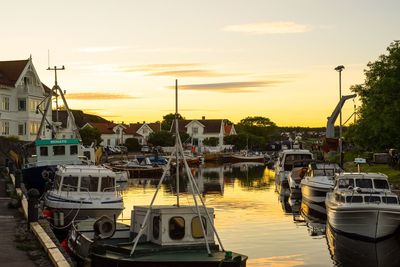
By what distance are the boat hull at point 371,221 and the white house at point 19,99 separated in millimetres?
56420

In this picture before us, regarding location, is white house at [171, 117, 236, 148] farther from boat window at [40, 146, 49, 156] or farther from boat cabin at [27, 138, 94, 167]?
boat window at [40, 146, 49, 156]

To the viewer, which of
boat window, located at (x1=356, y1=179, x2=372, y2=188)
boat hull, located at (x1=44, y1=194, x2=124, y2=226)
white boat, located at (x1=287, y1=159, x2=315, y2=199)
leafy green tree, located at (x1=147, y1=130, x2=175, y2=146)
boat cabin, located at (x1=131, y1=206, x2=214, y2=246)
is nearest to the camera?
boat cabin, located at (x1=131, y1=206, x2=214, y2=246)

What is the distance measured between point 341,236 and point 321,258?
472 centimetres

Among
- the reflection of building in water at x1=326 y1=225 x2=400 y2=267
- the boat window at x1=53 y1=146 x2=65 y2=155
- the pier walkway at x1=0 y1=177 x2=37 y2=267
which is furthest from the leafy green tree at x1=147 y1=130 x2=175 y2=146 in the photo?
the reflection of building in water at x1=326 y1=225 x2=400 y2=267

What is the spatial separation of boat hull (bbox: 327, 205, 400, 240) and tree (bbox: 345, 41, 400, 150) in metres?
22.1

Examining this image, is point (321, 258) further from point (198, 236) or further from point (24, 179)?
point (24, 179)

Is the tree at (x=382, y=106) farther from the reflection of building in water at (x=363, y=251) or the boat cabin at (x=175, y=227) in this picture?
the boat cabin at (x=175, y=227)

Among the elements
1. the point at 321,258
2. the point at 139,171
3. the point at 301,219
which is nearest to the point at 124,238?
the point at 321,258

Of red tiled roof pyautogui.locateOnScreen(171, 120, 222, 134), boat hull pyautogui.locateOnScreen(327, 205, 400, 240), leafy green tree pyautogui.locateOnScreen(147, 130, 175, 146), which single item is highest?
red tiled roof pyautogui.locateOnScreen(171, 120, 222, 134)

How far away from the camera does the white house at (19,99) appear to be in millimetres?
82250

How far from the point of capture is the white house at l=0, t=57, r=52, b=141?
270ft

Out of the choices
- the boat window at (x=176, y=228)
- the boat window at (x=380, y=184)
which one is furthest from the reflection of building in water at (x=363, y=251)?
the boat window at (x=176, y=228)

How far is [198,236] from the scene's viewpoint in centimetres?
2012

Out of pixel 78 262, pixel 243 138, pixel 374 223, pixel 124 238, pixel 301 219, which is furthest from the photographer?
pixel 243 138
